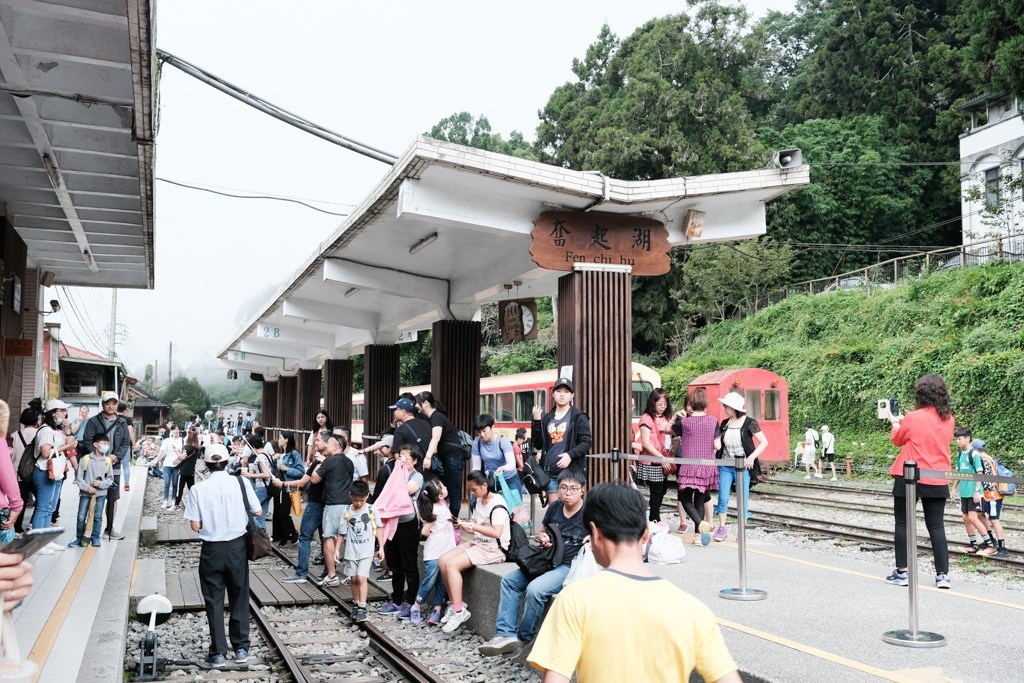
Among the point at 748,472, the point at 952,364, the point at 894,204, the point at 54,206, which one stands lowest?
the point at 748,472

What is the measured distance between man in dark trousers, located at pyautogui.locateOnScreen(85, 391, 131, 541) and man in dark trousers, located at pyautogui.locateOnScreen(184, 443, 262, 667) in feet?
15.5

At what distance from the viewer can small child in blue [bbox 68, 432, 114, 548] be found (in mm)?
10844

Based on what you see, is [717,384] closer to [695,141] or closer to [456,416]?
[456,416]

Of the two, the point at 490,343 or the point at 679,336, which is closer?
the point at 679,336

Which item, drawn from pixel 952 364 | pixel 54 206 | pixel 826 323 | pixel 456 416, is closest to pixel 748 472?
pixel 456 416

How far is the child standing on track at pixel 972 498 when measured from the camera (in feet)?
32.3

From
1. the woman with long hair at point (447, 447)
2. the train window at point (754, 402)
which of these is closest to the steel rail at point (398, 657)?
the woman with long hair at point (447, 447)

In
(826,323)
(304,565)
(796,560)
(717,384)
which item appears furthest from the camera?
(826,323)

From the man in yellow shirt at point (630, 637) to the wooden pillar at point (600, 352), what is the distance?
267 inches

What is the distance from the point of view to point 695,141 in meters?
34.6

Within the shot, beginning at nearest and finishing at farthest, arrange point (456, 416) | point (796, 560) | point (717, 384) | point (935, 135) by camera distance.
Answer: point (796, 560)
point (456, 416)
point (717, 384)
point (935, 135)

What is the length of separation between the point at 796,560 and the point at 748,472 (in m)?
1.01

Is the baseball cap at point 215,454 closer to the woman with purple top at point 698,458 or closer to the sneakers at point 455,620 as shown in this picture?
the sneakers at point 455,620

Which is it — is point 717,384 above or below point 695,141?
below
